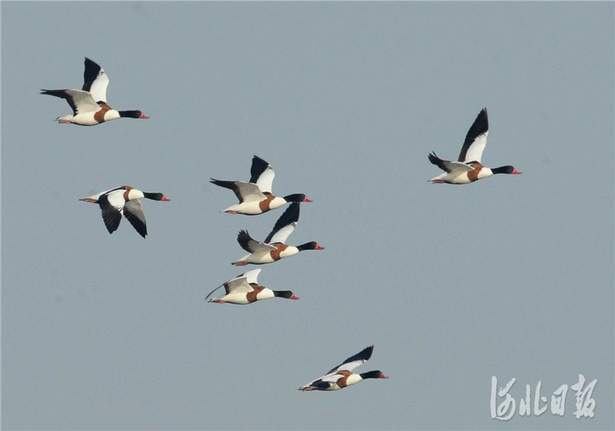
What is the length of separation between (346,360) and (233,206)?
5140 mm

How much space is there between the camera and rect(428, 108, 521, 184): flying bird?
38531mm

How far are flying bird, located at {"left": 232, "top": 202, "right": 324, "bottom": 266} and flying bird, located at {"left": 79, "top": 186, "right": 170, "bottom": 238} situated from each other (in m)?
2.69

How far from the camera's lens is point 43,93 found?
37281 mm

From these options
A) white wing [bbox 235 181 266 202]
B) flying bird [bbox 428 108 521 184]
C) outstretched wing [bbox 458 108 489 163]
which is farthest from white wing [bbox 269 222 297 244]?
outstretched wing [bbox 458 108 489 163]

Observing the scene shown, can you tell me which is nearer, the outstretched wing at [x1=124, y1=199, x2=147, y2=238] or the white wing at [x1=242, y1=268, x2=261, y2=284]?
the white wing at [x1=242, y1=268, x2=261, y2=284]

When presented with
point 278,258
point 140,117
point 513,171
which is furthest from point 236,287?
point 513,171

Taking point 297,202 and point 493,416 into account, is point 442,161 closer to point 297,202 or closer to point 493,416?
point 297,202

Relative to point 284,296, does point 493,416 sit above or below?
A: below

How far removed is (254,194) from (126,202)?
11.1 feet

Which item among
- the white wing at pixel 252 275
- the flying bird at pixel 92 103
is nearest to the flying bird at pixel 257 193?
the white wing at pixel 252 275

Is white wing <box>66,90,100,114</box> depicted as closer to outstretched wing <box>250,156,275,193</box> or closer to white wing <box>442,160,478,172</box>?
outstretched wing <box>250,156,275,193</box>

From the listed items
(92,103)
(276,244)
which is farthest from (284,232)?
(92,103)

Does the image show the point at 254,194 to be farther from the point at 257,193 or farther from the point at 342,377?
the point at 342,377

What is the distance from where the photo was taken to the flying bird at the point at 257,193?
38.0 meters
